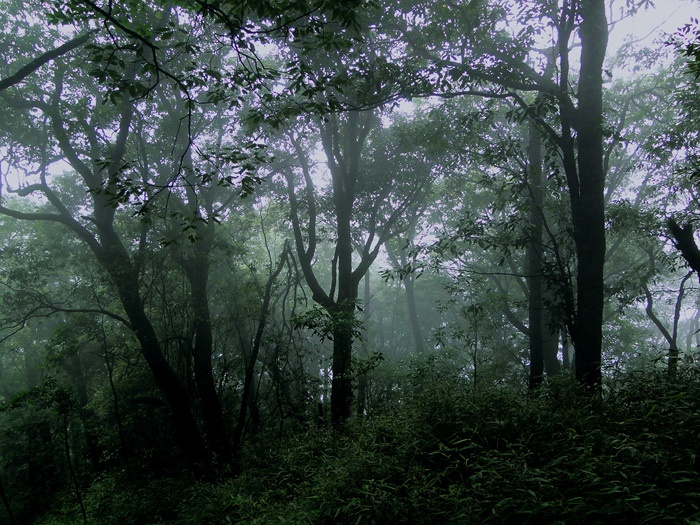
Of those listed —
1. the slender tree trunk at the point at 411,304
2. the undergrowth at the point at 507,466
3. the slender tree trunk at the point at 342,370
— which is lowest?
the undergrowth at the point at 507,466

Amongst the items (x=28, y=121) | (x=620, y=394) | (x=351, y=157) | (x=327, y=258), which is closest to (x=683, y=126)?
(x=351, y=157)

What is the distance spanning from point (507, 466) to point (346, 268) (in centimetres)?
684

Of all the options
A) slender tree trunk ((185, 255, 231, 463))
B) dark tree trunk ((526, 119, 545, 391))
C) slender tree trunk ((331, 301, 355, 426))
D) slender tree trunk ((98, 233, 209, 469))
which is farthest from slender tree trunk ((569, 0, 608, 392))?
slender tree trunk ((98, 233, 209, 469))

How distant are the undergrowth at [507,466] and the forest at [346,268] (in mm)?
26

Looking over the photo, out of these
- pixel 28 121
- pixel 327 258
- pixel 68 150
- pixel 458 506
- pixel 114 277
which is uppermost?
pixel 327 258

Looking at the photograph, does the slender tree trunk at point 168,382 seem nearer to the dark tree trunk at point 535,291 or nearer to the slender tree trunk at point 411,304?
the dark tree trunk at point 535,291

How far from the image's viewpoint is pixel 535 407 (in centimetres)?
422

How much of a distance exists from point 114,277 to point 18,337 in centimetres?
1646

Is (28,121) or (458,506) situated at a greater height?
(28,121)

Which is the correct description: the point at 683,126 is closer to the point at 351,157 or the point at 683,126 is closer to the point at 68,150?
the point at 351,157

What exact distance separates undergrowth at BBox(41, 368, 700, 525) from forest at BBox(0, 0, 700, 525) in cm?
3

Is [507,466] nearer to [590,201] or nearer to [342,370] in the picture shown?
[590,201]

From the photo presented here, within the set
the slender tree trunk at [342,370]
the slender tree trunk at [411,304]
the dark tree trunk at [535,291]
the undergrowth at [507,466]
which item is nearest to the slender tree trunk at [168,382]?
the slender tree trunk at [342,370]

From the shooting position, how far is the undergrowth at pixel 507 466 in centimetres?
269
